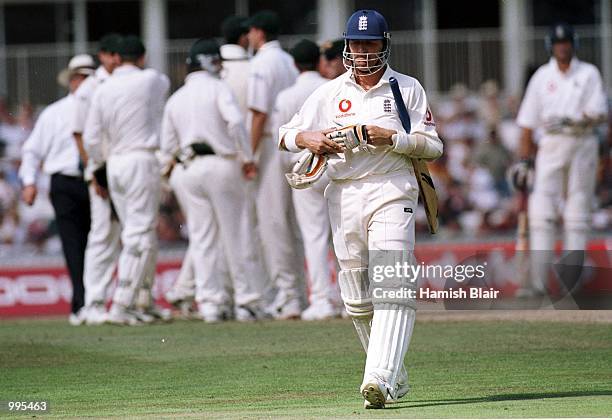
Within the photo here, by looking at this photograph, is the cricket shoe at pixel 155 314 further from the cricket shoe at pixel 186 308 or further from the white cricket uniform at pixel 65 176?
the white cricket uniform at pixel 65 176

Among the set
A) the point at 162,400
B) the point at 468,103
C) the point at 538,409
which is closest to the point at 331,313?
the point at 162,400

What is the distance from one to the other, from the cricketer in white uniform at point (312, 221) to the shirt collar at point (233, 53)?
134cm

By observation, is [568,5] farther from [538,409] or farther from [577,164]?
[538,409]

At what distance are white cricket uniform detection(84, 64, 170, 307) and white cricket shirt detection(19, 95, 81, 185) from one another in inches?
35.9

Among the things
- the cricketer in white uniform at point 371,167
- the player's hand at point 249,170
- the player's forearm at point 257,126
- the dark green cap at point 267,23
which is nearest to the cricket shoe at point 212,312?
the player's hand at point 249,170

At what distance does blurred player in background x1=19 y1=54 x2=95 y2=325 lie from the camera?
15.2 m

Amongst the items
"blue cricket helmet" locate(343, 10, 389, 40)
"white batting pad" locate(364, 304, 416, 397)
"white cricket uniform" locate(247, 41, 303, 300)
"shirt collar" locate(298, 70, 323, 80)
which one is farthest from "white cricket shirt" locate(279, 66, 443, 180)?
"white cricket uniform" locate(247, 41, 303, 300)

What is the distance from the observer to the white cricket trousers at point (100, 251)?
14.6 metres

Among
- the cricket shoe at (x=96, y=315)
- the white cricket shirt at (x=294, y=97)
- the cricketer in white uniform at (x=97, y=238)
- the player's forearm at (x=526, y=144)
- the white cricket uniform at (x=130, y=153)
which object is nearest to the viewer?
the white cricket shirt at (x=294, y=97)

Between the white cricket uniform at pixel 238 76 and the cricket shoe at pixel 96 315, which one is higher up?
the white cricket uniform at pixel 238 76

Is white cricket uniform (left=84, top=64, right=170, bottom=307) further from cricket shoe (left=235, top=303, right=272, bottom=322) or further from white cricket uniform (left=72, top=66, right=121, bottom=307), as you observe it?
cricket shoe (left=235, top=303, right=272, bottom=322)

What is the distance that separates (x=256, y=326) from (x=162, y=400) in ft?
15.1

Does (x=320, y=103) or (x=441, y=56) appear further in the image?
(x=441, y=56)

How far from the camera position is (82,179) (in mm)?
15258
